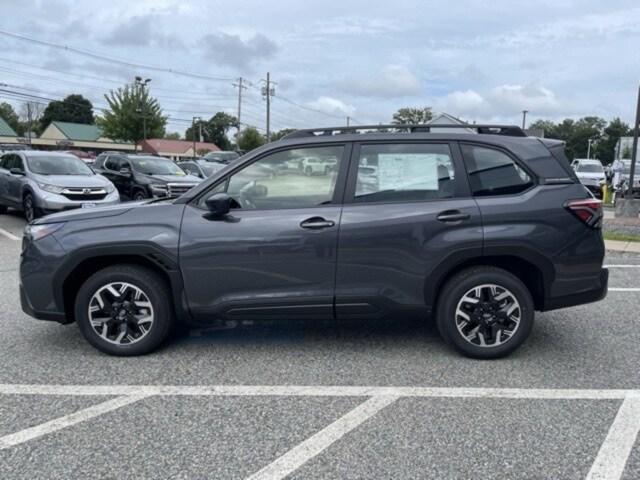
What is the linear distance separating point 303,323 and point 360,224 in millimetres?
1482

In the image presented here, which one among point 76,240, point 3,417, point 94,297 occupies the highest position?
point 76,240

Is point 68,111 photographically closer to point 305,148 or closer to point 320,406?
point 305,148

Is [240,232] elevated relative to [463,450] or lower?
elevated

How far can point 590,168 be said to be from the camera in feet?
75.7

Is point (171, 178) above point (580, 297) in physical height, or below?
above

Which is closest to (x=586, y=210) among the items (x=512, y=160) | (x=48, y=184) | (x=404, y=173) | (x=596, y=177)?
(x=512, y=160)

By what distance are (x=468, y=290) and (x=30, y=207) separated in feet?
33.2

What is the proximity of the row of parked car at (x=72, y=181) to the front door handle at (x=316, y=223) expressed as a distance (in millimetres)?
5209

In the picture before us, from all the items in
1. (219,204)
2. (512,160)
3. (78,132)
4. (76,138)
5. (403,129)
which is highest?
(78,132)

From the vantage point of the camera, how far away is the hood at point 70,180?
35.7 feet

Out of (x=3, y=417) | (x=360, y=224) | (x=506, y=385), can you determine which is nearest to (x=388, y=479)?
(x=506, y=385)

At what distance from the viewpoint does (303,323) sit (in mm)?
5062

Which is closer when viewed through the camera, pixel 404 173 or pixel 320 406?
pixel 320 406

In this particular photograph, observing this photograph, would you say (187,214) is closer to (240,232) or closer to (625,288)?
(240,232)
